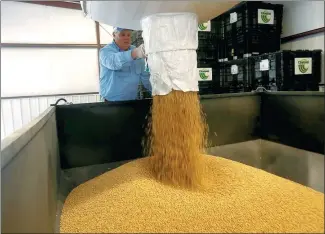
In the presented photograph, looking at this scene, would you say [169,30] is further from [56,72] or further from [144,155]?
[56,72]

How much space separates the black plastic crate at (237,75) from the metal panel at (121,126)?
4.24 ft

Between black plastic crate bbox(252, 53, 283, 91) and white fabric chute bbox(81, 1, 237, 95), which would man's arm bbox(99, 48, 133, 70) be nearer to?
white fabric chute bbox(81, 1, 237, 95)

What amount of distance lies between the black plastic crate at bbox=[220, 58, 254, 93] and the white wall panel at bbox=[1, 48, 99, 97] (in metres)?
1.53

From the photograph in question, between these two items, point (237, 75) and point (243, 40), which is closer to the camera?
point (243, 40)

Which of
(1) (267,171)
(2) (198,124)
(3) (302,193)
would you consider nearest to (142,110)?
(2) (198,124)

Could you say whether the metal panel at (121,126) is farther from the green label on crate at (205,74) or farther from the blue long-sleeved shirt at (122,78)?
the green label on crate at (205,74)

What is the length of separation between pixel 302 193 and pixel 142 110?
0.80 m

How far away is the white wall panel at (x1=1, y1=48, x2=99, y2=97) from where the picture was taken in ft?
10.2

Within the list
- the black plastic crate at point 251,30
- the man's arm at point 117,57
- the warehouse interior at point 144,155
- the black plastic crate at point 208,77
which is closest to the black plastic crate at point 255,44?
the black plastic crate at point 251,30

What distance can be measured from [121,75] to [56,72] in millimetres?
2324

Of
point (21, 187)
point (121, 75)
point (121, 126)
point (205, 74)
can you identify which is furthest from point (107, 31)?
point (205, 74)

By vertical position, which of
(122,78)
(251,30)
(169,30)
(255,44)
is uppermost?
(251,30)

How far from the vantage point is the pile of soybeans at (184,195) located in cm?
53

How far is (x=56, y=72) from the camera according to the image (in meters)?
3.43
